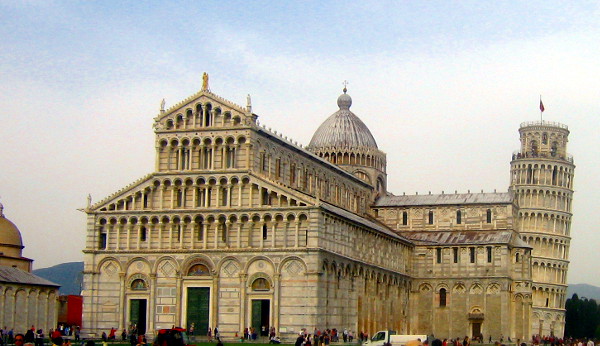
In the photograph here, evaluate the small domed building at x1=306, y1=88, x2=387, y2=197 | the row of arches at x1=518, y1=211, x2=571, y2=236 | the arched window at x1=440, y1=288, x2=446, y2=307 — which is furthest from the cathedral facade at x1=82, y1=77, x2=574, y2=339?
the row of arches at x1=518, y1=211, x2=571, y2=236

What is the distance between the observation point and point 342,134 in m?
103

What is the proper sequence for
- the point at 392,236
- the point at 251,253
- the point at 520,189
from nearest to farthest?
1. the point at 251,253
2. the point at 392,236
3. the point at 520,189

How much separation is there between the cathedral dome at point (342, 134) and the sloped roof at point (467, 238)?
426 inches

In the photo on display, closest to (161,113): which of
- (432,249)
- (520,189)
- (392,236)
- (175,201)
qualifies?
(175,201)

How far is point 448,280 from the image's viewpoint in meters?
94.9

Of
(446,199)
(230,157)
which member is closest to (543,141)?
(446,199)

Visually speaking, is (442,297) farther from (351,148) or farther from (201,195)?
(201,195)

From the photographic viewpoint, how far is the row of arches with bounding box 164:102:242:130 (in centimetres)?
7412

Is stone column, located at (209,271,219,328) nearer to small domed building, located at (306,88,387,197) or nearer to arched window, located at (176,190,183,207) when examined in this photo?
arched window, located at (176,190,183,207)

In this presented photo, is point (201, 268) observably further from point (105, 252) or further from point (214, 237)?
point (105, 252)

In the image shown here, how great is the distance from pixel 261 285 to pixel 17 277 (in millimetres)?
22726

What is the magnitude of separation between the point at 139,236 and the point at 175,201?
363cm

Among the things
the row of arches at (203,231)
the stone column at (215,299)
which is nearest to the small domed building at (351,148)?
the row of arches at (203,231)

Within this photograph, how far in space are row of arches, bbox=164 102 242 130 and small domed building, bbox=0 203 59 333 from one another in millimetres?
18440
